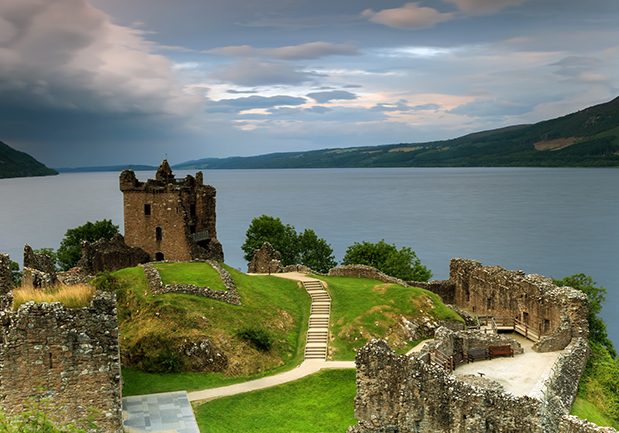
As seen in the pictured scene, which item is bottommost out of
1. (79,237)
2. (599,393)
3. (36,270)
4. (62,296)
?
(599,393)

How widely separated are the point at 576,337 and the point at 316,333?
1670 centimetres

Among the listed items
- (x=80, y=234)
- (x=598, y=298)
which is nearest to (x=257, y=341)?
(x=598, y=298)

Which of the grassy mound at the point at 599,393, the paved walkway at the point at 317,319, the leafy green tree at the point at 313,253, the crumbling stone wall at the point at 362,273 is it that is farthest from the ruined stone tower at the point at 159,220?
the grassy mound at the point at 599,393

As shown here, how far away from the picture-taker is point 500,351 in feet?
123

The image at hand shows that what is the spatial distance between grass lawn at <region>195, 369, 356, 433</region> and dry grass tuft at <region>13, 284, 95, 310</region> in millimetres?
9114

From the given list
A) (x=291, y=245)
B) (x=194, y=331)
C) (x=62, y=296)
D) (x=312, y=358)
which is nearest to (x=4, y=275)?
(x=62, y=296)

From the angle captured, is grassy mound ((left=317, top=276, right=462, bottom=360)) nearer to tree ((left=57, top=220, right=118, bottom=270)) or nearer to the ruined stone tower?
the ruined stone tower

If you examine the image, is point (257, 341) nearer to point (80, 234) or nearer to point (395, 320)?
point (395, 320)

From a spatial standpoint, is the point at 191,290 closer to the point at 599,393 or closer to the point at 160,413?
the point at 160,413

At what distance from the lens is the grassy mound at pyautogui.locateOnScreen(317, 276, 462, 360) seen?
125 ft

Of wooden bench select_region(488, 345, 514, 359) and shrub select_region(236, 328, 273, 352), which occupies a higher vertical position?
shrub select_region(236, 328, 273, 352)

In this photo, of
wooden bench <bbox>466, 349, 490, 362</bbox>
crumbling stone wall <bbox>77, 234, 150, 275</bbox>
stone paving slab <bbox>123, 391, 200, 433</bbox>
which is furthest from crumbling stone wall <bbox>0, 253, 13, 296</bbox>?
crumbling stone wall <bbox>77, 234, 150, 275</bbox>

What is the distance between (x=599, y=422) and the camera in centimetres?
3031

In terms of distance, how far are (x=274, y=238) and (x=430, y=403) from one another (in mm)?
51904
